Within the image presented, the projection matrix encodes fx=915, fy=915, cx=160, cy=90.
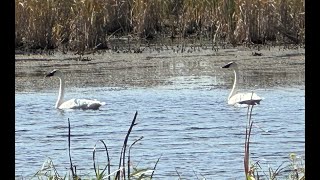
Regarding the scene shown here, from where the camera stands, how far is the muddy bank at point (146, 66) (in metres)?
12.9

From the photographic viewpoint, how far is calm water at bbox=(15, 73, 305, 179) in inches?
286

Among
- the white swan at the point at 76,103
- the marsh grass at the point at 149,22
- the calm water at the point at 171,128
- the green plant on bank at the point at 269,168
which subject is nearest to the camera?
the green plant on bank at the point at 269,168

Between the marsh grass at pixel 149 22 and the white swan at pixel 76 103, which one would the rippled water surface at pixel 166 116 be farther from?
the marsh grass at pixel 149 22

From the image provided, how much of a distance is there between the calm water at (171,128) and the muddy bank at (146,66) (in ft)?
1.12

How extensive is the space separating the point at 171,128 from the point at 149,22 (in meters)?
7.42

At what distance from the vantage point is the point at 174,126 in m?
9.40

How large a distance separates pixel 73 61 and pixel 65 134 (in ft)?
18.3

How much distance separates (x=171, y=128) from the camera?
30.3 ft

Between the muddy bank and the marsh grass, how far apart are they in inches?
15.4

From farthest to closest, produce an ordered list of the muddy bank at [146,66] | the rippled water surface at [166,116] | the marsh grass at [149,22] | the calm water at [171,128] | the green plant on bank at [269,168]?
1. the marsh grass at [149,22]
2. the muddy bank at [146,66]
3. the rippled water surface at [166,116]
4. the calm water at [171,128]
5. the green plant on bank at [269,168]

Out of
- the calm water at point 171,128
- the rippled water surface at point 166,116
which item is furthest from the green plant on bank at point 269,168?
the calm water at point 171,128

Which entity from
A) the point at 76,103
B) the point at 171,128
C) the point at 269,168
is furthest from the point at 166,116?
the point at 269,168

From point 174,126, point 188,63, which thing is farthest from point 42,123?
point 188,63
